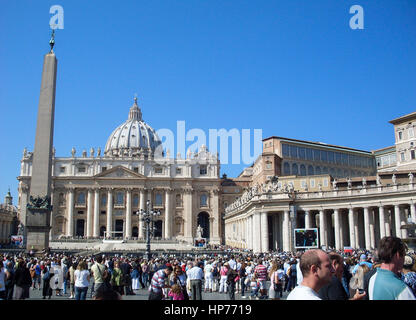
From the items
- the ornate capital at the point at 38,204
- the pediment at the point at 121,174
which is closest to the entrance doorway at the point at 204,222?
the pediment at the point at 121,174

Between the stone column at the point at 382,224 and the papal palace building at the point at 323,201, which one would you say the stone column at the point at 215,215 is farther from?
the stone column at the point at 382,224

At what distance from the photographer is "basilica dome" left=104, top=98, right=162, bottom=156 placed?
122 meters

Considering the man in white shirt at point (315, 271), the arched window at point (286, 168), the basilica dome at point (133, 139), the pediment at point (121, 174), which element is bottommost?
the man in white shirt at point (315, 271)

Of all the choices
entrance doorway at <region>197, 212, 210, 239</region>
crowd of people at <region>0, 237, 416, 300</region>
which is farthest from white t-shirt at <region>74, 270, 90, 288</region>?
entrance doorway at <region>197, 212, 210, 239</region>

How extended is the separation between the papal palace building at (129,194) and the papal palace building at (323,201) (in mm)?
16504

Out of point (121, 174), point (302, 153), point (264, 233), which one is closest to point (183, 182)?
point (121, 174)

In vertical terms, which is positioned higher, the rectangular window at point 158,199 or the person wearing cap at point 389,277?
the rectangular window at point 158,199

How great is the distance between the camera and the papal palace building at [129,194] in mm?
85000

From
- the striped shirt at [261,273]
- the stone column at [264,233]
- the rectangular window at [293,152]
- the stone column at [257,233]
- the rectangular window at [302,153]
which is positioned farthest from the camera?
the rectangular window at [302,153]

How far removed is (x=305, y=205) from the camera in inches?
1727

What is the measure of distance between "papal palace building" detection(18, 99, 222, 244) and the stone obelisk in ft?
185
